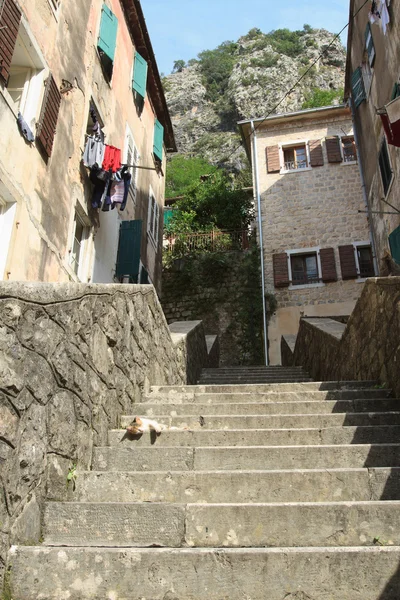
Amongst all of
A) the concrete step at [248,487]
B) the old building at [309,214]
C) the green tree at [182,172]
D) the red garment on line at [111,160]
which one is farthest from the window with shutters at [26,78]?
the green tree at [182,172]

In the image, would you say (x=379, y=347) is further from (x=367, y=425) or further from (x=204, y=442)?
(x=204, y=442)

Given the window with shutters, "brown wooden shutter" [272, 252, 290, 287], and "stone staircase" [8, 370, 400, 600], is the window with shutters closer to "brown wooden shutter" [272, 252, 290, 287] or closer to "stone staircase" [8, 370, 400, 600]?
"stone staircase" [8, 370, 400, 600]

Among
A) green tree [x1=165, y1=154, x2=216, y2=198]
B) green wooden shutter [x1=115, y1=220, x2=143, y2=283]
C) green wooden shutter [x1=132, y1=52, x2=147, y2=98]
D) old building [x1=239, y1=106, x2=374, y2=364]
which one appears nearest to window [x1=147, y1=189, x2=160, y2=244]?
green wooden shutter [x1=115, y1=220, x2=143, y2=283]

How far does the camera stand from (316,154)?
60.2ft

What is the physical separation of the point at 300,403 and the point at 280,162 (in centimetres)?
1553

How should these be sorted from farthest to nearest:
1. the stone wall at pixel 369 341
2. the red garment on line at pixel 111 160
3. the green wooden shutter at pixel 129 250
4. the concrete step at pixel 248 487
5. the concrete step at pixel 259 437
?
the green wooden shutter at pixel 129 250, the red garment on line at pixel 111 160, the stone wall at pixel 369 341, the concrete step at pixel 259 437, the concrete step at pixel 248 487

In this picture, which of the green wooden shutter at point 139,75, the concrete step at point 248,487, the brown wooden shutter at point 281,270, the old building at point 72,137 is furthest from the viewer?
the brown wooden shutter at point 281,270

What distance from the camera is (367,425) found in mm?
4012

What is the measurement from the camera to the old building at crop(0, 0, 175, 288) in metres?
7.14

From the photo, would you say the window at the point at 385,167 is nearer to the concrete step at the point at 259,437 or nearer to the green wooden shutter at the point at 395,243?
the green wooden shutter at the point at 395,243

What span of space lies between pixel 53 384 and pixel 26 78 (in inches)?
274

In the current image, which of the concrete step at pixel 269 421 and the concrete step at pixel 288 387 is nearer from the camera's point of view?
the concrete step at pixel 269 421

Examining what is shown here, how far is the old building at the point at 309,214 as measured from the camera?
16.2 metres

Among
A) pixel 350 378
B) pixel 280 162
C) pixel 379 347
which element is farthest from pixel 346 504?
pixel 280 162
